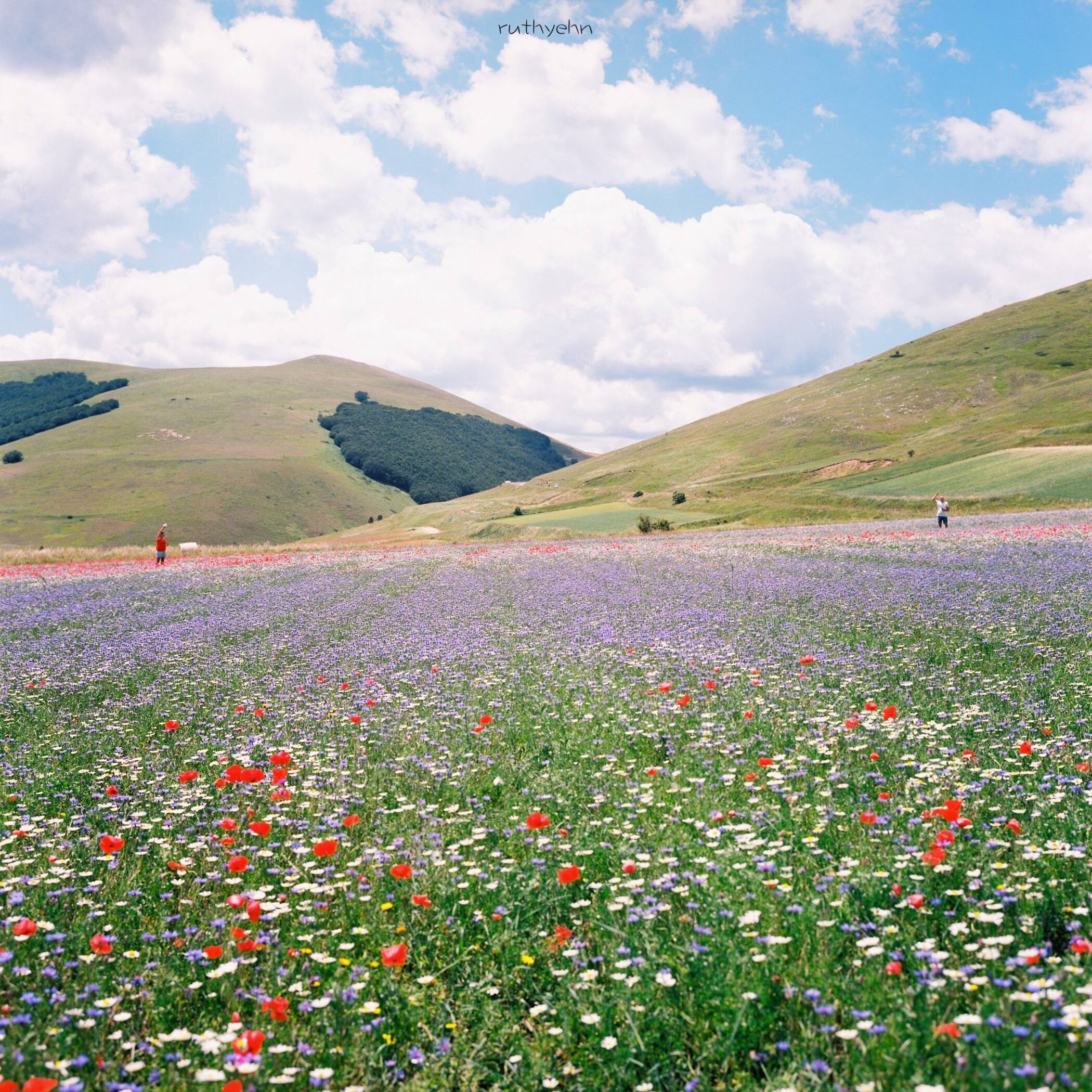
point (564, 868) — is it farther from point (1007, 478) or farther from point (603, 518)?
point (603, 518)

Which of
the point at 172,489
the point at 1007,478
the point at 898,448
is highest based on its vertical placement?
the point at 172,489

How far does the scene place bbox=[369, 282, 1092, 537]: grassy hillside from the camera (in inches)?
2544

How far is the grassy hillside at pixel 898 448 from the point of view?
2544 inches

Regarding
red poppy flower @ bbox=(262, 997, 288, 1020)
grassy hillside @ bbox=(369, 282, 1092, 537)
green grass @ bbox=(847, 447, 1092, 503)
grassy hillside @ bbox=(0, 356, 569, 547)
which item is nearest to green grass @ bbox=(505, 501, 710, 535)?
grassy hillside @ bbox=(369, 282, 1092, 537)

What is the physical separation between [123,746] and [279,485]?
168 m

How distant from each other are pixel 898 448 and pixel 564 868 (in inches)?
4908

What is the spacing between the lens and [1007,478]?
63469 millimetres

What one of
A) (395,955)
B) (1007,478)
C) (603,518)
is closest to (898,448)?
(1007,478)

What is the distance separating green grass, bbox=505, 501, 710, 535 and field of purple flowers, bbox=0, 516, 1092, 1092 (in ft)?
157

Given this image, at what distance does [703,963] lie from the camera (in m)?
3.88

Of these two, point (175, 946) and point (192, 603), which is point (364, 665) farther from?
point (192, 603)

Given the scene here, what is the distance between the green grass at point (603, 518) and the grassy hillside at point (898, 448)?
1.97 metres

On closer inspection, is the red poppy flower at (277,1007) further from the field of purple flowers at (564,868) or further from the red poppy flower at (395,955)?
the red poppy flower at (395,955)

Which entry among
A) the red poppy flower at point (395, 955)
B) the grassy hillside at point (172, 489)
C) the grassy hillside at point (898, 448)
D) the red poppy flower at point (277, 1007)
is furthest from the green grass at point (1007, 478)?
the grassy hillside at point (172, 489)
